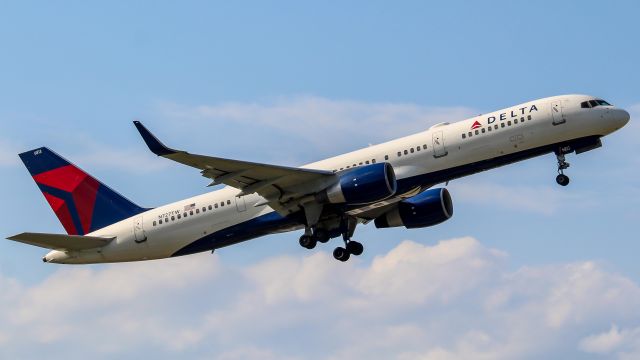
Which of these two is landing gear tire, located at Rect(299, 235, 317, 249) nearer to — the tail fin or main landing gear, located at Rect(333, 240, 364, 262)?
main landing gear, located at Rect(333, 240, 364, 262)

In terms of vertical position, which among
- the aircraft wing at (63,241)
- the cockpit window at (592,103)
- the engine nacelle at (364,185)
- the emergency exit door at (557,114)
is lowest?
the engine nacelle at (364,185)

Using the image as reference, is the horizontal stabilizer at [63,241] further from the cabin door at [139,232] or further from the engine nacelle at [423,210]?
the engine nacelle at [423,210]

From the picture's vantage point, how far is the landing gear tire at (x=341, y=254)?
60812 mm

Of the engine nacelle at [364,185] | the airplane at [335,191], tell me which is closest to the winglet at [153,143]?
the airplane at [335,191]

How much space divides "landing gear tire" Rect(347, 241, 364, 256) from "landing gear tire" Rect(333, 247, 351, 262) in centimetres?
27

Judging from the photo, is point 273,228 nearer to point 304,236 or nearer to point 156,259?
point 304,236

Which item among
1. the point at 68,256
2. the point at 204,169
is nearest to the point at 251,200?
the point at 204,169

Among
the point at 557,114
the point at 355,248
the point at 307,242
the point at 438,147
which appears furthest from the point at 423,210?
the point at 557,114

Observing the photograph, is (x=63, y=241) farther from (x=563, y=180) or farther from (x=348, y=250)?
(x=563, y=180)

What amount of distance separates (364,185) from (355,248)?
804 cm

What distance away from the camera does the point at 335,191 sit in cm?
5484

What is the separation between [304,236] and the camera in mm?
57938

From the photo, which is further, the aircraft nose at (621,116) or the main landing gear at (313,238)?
the main landing gear at (313,238)

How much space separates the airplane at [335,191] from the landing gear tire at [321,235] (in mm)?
58
